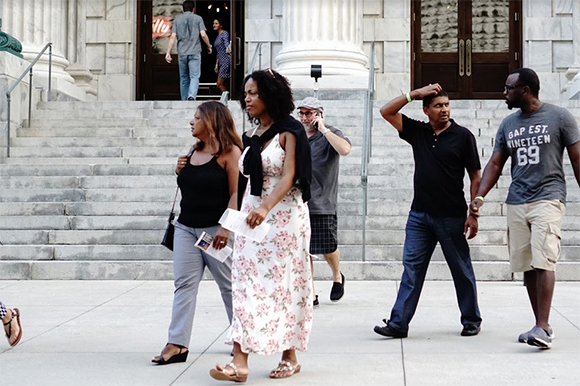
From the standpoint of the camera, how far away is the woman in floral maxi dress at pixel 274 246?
16.3 ft

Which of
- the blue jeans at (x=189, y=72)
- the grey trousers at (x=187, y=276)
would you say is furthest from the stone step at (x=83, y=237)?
the blue jeans at (x=189, y=72)

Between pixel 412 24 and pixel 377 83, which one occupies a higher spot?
pixel 412 24

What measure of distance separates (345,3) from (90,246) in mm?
7874

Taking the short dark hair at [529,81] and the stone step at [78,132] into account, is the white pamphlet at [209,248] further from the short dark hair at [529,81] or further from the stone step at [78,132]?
the stone step at [78,132]

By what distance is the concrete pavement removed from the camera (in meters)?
5.10

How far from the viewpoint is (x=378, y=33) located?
18.7m

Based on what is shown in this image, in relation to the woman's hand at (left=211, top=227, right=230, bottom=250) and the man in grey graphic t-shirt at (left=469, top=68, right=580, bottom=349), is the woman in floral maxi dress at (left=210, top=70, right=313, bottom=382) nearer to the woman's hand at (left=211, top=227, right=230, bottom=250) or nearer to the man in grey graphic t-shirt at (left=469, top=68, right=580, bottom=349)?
the woman's hand at (left=211, top=227, right=230, bottom=250)

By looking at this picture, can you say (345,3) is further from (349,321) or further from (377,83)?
(349,321)

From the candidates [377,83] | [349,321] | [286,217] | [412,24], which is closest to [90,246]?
[349,321]

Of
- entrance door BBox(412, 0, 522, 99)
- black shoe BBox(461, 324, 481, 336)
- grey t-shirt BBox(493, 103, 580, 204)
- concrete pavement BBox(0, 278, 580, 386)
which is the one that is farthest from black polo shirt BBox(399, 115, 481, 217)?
entrance door BBox(412, 0, 522, 99)

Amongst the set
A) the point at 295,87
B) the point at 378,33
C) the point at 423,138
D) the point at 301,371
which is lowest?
the point at 301,371

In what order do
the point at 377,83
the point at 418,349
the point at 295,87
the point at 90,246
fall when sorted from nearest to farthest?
the point at 418,349 → the point at 90,246 → the point at 295,87 → the point at 377,83

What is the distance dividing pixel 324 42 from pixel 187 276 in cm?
1110

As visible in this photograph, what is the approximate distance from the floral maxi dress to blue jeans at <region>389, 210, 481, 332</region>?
1.39 meters
